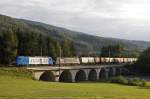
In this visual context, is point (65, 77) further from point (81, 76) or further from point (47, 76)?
point (81, 76)

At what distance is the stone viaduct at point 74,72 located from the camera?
88.7 m

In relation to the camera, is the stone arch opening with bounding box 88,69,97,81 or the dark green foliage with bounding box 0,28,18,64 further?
the stone arch opening with bounding box 88,69,97,81

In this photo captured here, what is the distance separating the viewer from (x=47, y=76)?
9869 centimetres

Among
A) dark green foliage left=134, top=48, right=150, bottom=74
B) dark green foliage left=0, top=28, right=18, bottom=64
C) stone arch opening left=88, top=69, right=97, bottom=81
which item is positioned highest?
dark green foliage left=0, top=28, right=18, bottom=64

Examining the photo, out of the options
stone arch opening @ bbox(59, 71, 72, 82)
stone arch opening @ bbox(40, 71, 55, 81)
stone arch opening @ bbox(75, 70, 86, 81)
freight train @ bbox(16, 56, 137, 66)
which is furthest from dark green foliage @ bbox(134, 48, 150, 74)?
stone arch opening @ bbox(40, 71, 55, 81)

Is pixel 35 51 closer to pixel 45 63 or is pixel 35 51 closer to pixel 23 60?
pixel 45 63

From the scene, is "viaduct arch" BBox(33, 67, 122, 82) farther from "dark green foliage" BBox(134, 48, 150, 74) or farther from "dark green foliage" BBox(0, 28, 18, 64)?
"dark green foliage" BBox(0, 28, 18, 64)

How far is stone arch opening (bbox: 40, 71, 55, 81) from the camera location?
313 feet

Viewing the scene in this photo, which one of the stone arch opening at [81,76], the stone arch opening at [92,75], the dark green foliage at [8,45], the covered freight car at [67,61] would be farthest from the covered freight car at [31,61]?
the stone arch opening at [92,75]

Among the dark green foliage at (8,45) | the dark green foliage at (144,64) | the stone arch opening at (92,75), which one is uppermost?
the dark green foliage at (8,45)

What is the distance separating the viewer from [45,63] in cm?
10850

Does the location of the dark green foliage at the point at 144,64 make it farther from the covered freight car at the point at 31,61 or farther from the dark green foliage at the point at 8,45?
the dark green foliage at the point at 8,45

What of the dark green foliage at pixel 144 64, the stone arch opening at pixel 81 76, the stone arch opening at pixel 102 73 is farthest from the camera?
the dark green foliage at pixel 144 64

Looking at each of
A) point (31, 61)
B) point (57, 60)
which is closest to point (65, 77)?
point (57, 60)
